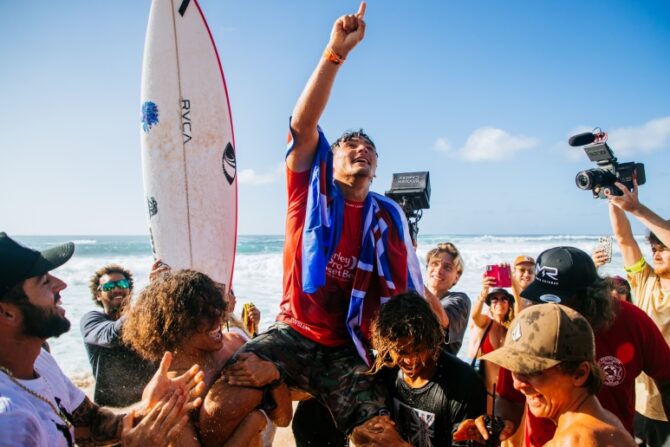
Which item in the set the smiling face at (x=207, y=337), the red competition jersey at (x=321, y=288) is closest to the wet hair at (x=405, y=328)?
the red competition jersey at (x=321, y=288)

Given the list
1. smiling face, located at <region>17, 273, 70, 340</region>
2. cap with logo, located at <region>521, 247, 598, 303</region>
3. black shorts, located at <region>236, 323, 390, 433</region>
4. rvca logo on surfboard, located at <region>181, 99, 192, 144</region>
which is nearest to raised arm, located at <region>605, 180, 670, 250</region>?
cap with logo, located at <region>521, 247, 598, 303</region>

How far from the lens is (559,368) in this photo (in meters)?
1.66

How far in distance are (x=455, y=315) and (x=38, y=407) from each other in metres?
2.87

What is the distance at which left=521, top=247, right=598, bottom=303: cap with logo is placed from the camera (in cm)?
222

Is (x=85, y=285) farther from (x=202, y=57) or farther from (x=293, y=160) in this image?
(x=293, y=160)

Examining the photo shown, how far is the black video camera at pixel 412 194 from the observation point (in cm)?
348

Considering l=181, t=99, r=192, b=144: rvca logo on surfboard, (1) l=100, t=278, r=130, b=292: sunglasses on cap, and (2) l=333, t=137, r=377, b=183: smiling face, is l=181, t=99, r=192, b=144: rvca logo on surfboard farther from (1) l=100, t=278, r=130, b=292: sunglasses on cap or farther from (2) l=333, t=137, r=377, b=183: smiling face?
(2) l=333, t=137, r=377, b=183: smiling face

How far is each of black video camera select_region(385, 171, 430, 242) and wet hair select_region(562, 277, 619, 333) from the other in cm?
137

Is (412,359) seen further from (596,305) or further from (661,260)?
(661,260)

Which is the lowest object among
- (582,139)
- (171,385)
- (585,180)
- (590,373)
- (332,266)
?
(171,385)

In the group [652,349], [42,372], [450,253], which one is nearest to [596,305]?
[652,349]

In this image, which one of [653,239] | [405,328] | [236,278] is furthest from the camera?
[236,278]

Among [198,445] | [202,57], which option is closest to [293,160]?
[198,445]

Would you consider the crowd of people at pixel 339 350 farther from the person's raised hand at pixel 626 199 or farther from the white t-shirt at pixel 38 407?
the person's raised hand at pixel 626 199
